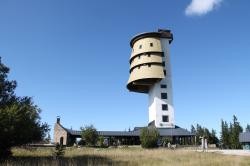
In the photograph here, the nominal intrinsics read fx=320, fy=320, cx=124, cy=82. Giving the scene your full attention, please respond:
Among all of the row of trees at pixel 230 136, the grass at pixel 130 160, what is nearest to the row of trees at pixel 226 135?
the row of trees at pixel 230 136

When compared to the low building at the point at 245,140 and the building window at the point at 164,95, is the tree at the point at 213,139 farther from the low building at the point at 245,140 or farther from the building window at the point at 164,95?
the building window at the point at 164,95

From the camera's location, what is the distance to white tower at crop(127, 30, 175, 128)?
77562mm

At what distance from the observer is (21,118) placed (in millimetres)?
24750

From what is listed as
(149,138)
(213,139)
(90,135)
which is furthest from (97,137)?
(213,139)

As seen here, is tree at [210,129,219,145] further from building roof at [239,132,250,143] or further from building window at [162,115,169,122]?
building window at [162,115,169,122]

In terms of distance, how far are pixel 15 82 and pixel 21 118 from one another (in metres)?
6.81

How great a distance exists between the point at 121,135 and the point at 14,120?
51.2 meters

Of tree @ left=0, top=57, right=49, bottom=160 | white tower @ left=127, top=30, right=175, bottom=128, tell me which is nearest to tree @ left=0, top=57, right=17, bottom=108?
tree @ left=0, top=57, right=49, bottom=160

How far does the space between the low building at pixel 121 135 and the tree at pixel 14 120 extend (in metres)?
38.5

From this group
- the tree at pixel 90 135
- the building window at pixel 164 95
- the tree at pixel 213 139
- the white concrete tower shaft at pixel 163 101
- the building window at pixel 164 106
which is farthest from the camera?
the tree at pixel 213 139

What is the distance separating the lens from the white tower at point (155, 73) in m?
77.6

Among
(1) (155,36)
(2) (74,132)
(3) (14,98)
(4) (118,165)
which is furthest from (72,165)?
(1) (155,36)

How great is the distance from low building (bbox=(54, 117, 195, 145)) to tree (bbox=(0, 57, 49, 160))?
3851 centimetres

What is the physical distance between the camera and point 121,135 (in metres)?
73.8
